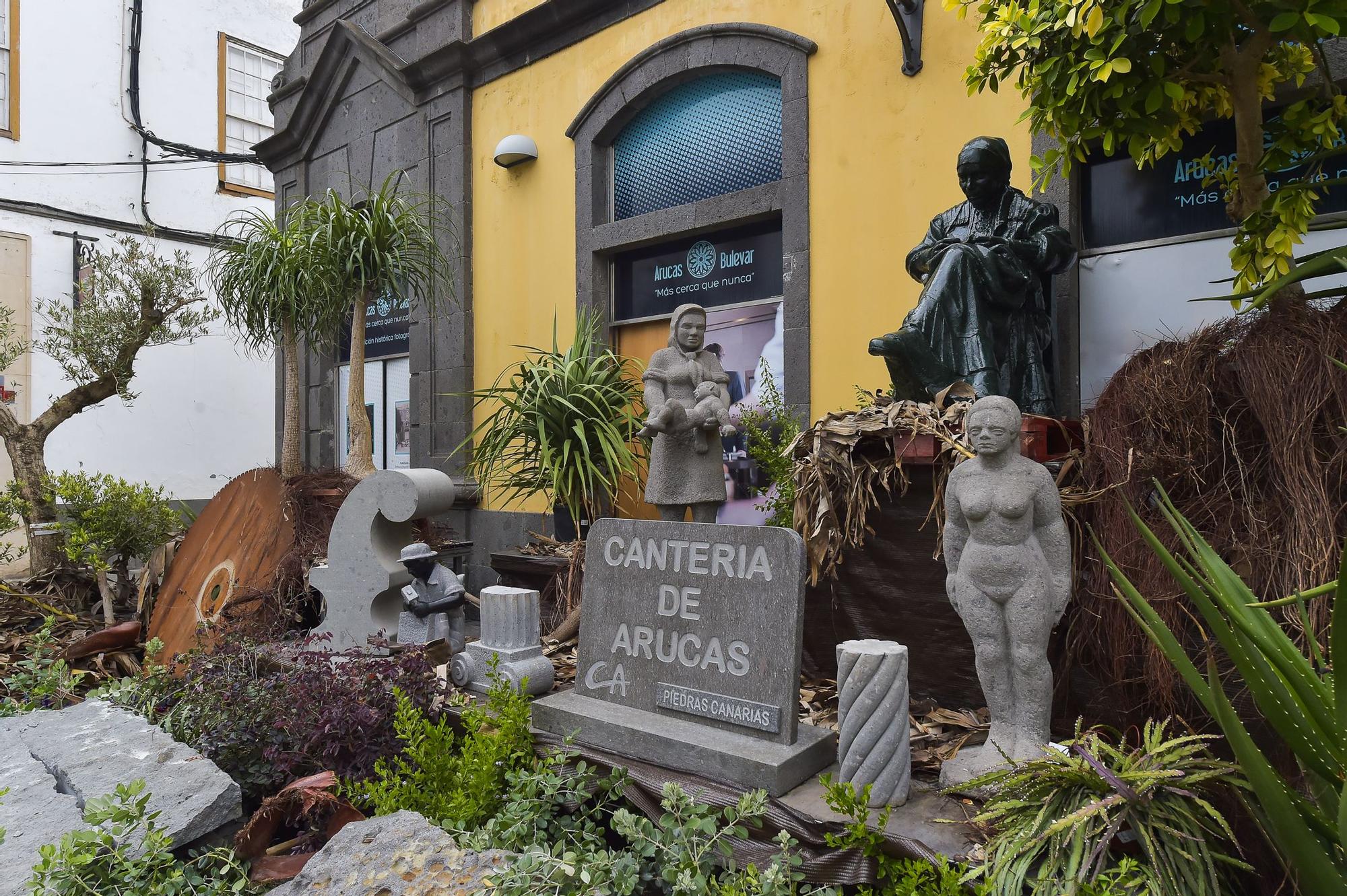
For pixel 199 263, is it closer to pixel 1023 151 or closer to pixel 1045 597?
pixel 1023 151

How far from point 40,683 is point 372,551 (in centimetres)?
162

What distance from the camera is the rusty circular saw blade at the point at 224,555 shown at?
505 centimetres

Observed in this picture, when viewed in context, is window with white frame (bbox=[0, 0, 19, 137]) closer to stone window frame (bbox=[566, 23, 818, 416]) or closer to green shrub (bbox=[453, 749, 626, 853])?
stone window frame (bbox=[566, 23, 818, 416])

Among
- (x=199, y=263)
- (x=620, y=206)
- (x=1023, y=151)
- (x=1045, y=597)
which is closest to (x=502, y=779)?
(x=1045, y=597)

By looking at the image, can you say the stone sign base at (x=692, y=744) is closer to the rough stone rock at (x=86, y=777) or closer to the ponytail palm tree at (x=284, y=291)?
the rough stone rock at (x=86, y=777)

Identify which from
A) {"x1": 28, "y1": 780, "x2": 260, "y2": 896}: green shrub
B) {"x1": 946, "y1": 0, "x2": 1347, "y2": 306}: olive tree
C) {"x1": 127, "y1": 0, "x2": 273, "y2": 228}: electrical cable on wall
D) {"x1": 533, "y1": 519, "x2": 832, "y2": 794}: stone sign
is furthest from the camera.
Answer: {"x1": 127, "y1": 0, "x2": 273, "y2": 228}: electrical cable on wall

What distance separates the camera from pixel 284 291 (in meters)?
6.06

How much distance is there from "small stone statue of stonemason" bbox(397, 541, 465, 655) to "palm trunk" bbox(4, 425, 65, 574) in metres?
3.35

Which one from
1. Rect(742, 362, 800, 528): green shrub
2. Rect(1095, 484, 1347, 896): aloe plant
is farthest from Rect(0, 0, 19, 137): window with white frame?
Rect(1095, 484, 1347, 896): aloe plant

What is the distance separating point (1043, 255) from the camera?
12.5ft

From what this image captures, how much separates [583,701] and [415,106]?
6.95m

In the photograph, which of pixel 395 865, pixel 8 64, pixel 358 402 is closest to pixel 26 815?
pixel 395 865

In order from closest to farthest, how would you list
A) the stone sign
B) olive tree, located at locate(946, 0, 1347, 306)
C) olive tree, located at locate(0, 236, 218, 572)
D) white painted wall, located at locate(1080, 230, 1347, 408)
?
1. olive tree, located at locate(946, 0, 1347, 306)
2. the stone sign
3. white painted wall, located at locate(1080, 230, 1347, 408)
4. olive tree, located at locate(0, 236, 218, 572)

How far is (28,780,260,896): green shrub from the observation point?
6.98 feet
